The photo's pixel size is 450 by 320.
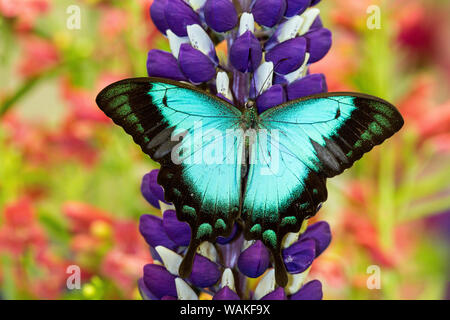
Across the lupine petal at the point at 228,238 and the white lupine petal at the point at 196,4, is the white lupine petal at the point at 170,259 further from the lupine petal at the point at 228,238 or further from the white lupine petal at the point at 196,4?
the white lupine petal at the point at 196,4

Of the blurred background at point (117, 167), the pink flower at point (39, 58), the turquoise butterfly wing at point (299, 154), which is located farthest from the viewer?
the pink flower at point (39, 58)

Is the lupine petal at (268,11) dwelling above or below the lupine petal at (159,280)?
above

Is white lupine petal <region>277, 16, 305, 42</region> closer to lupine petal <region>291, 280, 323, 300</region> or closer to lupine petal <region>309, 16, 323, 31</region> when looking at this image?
lupine petal <region>309, 16, 323, 31</region>

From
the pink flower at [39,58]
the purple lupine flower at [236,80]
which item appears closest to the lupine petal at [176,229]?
the purple lupine flower at [236,80]

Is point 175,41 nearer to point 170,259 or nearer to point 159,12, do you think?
point 159,12

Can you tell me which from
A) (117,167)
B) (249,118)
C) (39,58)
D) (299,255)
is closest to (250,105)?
(249,118)

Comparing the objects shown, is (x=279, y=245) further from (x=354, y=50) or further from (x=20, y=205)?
(x=354, y=50)

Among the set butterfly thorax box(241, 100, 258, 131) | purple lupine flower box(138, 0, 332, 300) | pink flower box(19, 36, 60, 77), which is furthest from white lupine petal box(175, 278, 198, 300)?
pink flower box(19, 36, 60, 77)
